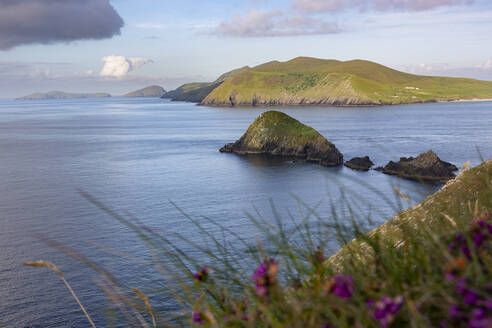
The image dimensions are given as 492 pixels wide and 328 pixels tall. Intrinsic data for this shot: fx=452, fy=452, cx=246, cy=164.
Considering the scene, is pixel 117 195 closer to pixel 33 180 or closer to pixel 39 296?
pixel 33 180

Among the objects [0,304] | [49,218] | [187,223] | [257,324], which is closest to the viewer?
[257,324]

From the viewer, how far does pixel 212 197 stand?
183 feet

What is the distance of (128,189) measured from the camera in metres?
60.9

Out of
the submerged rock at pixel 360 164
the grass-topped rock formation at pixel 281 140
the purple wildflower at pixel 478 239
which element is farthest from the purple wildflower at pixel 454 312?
the grass-topped rock formation at pixel 281 140

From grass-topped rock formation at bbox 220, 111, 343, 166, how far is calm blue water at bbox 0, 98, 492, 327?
17.5 feet

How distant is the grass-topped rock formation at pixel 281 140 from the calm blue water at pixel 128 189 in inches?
210

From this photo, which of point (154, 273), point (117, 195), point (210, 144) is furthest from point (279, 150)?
point (154, 273)

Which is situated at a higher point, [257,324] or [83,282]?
[257,324]

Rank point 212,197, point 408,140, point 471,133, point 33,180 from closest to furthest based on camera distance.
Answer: point 212,197 → point 33,180 → point 408,140 → point 471,133

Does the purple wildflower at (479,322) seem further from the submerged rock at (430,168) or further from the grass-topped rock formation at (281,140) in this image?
the grass-topped rock formation at (281,140)

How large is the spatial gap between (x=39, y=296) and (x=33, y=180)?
40.9m

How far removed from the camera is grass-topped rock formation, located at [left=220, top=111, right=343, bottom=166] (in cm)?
8407

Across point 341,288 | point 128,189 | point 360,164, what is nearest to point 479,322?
point 341,288

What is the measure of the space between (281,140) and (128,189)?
39253mm
